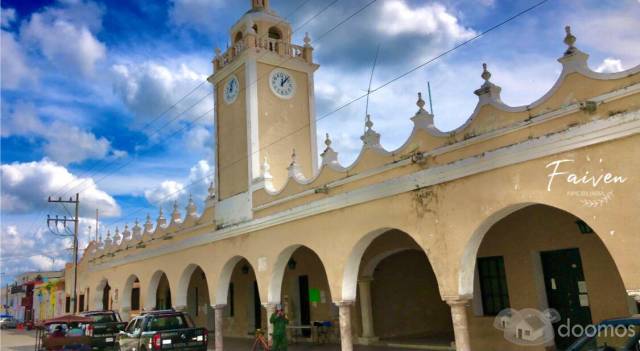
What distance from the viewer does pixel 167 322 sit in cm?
1333

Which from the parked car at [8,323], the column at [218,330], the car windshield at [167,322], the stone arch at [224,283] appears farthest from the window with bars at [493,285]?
the parked car at [8,323]

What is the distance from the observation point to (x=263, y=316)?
1952 cm

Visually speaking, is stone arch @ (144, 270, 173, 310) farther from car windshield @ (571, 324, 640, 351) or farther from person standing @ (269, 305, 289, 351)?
car windshield @ (571, 324, 640, 351)

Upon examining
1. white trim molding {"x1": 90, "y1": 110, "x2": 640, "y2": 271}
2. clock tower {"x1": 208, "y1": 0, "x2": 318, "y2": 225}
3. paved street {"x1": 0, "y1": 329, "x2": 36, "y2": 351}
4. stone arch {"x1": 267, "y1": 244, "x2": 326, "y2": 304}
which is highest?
clock tower {"x1": 208, "y1": 0, "x2": 318, "y2": 225}

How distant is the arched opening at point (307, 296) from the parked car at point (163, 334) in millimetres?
3649

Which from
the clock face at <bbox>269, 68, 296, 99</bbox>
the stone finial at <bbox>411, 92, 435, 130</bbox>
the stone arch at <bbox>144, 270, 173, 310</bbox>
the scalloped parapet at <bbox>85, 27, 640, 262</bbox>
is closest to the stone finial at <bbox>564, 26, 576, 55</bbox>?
the scalloped parapet at <bbox>85, 27, 640, 262</bbox>

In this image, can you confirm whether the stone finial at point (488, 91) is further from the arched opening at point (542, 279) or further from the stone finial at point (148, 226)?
the stone finial at point (148, 226)

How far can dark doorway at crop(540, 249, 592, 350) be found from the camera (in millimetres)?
10711

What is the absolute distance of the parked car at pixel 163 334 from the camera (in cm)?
1249

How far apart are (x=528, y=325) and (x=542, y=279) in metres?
0.97

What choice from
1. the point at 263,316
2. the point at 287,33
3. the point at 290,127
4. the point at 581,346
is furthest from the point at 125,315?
the point at 581,346

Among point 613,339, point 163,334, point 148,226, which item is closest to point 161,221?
point 148,226

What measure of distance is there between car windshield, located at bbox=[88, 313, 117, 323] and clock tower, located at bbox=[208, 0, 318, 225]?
179 inches

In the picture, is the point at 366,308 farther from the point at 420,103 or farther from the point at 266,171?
the point at 420,103
